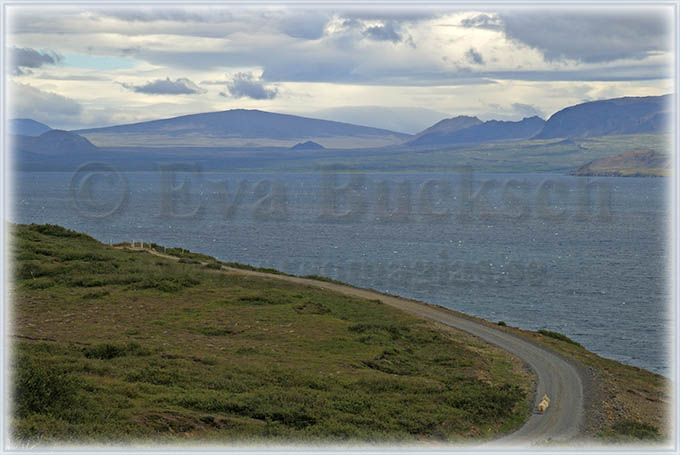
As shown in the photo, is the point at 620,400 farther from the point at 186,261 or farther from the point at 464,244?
the point at 464,244

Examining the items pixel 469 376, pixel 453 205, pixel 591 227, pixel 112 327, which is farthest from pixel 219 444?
pixel 453 205

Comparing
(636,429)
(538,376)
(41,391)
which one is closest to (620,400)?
(538,376)

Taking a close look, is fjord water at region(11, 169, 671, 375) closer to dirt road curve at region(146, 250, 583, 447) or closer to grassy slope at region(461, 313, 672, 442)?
grassy slope at region(461, 313, 672, 442)

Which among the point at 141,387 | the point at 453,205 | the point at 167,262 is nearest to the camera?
the point at 141,387

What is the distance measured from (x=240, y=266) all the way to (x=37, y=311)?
26.5 metres

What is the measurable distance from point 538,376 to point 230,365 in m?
13.0

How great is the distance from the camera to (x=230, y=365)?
26406mm

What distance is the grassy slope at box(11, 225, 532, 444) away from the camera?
A: 62.5ft

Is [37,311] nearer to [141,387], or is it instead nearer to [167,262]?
[141,387]

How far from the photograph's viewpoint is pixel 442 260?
267ft

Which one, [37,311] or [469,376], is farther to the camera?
[37,311]

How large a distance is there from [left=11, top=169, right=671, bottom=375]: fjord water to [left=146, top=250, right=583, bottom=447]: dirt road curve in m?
10.1

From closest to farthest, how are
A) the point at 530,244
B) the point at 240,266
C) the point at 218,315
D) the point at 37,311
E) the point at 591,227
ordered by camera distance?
the point at 37,311 → the point at 218,315 → the point at 240,266 → the point at 530,244 → the point at 591,227

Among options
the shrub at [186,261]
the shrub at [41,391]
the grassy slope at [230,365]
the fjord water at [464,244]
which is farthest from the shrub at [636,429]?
the shrub at [186,261]
